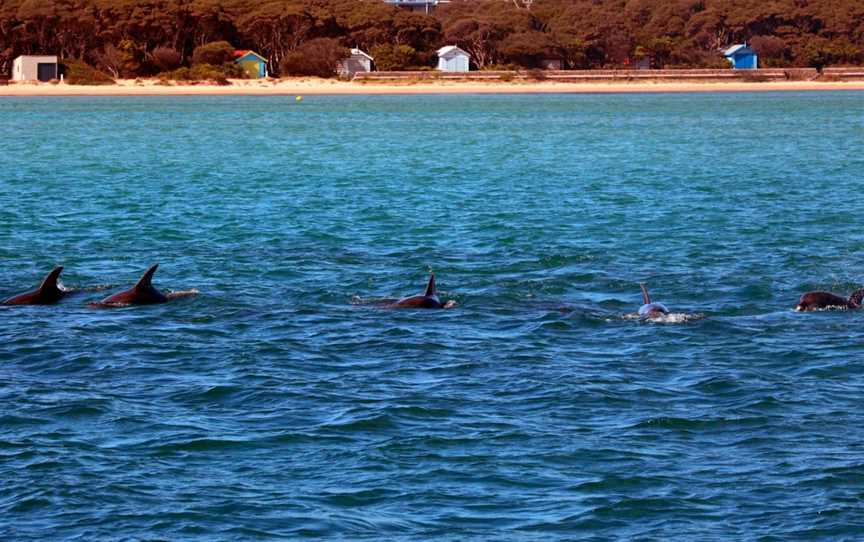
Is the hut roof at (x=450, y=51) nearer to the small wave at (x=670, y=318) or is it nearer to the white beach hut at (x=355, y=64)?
the white beach hut at (x=355, y=64)

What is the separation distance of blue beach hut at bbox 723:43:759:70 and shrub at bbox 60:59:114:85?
8277 centimetres

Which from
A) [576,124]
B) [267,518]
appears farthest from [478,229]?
[576,124]

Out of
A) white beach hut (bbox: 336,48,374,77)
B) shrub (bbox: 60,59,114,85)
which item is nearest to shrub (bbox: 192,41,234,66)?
shrub (bbox: 60,59,114,85)

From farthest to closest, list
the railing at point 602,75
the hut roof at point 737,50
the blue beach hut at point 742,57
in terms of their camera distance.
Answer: the blue beach hut at point 742,57 < the hut roof at point 737,50 < the railing at point 602,75

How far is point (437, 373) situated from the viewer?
757 inches

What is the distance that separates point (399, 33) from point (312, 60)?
62.1ft

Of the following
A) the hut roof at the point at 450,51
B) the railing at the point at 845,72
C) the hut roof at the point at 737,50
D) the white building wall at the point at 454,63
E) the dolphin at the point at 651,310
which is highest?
the hut roof at the point at 737,50

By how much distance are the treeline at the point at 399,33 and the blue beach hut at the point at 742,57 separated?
1941 mm

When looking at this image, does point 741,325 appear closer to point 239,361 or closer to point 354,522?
point 239,361

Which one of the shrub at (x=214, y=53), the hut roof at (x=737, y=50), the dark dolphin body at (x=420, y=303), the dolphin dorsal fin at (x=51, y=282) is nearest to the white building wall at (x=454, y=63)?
the shrub at (x=214, y=53)

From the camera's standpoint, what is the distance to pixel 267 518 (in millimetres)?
13742

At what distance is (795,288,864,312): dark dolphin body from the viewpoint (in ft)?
76.2

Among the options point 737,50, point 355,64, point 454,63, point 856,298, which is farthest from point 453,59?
point 856,298

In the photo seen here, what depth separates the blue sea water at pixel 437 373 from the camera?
14062 mm
